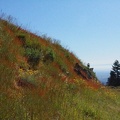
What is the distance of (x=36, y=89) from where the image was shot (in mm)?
10438

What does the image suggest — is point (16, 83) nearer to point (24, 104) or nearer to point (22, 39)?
point (24, 104)

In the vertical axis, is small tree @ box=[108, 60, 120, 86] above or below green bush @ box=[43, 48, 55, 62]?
above

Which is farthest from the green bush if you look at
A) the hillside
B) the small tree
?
the small tree

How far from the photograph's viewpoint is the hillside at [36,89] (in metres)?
8.66

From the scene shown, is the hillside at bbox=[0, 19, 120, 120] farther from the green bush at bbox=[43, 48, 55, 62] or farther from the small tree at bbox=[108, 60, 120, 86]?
the small tree at bbox=[108, 60, 120, 86]

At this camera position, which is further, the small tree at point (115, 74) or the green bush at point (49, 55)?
the small tree at point (115, 74)

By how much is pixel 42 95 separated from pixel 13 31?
31.5ft

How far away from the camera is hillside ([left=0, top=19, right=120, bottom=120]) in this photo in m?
8.66

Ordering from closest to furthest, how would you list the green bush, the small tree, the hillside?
the hillside < the green bush < the small tree

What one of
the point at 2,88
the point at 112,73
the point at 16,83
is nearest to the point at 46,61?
the point at 16,83

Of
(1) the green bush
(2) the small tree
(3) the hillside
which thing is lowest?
(3) the hillside

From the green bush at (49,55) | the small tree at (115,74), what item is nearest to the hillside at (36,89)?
the green bush at (49,55)

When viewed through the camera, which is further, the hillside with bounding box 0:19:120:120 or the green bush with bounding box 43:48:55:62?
the green bush with bounding box 43:48:55:62

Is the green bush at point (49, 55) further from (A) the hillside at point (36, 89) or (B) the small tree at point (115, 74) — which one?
(B) the small tree at point (115, 74)
